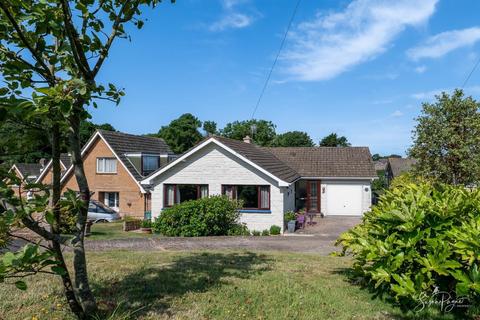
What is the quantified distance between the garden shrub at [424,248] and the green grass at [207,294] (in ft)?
1.78

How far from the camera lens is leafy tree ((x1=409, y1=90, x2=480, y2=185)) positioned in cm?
1309

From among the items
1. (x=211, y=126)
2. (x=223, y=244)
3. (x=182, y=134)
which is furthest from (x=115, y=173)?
(x=211, y=126)

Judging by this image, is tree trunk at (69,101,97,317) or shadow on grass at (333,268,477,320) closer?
tree trunk at (69,101,97,317)

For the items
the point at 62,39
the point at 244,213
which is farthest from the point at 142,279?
the point at 244,213

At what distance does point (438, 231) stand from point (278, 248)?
323 inches

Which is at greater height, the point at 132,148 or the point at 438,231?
the point at 132,148

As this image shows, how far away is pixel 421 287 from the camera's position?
16.4ft

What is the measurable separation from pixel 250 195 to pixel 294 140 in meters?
48.0

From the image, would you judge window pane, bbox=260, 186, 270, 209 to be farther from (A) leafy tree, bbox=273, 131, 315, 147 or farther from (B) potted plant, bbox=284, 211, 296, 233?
(A) leafy tree, bbox=273, 131, 315, 147

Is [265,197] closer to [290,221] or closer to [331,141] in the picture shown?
[290,221]

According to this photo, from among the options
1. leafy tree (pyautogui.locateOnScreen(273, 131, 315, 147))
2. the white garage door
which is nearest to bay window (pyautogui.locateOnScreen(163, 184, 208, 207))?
the white garage door

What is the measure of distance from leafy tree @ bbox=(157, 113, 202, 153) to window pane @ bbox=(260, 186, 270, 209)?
1847 inches

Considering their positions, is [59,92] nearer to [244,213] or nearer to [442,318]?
[442,318]

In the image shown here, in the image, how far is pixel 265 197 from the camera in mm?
20109
